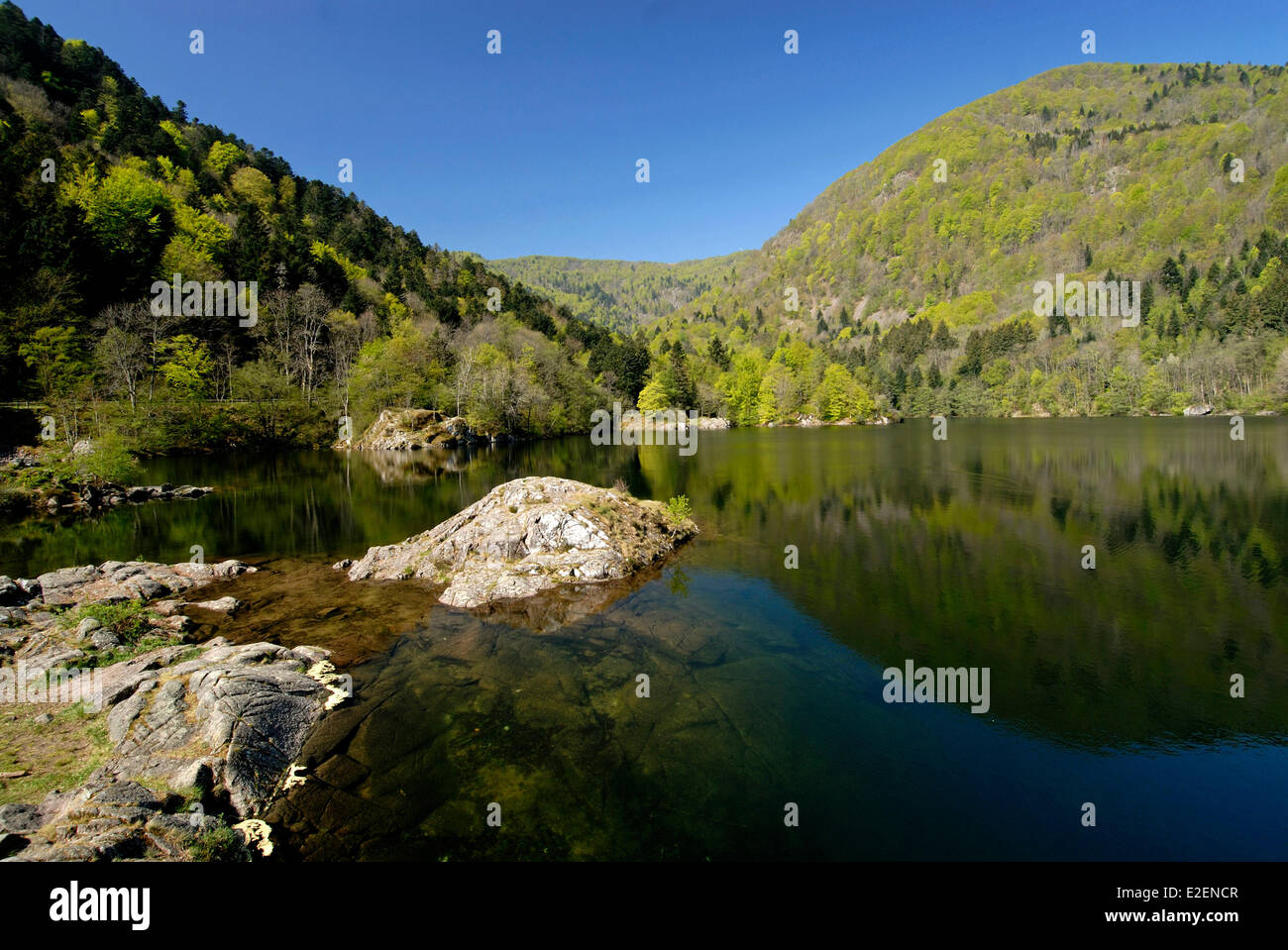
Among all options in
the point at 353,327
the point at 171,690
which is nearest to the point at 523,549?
the point at 171,690

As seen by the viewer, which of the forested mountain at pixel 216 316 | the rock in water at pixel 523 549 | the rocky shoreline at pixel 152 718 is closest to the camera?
the rocky shoreline at pixel 152 718

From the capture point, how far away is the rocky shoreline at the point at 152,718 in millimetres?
6051

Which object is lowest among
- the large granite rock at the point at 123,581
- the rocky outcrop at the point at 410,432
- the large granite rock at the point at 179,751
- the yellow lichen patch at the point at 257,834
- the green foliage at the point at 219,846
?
the yellow lichen patch at the point at 257,834

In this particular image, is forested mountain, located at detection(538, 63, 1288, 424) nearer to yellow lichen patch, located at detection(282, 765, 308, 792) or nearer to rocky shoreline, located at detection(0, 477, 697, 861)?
rocky shoreline, located at detection(0, 477, 697, 861)

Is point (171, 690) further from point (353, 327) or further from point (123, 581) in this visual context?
point (353, 327)

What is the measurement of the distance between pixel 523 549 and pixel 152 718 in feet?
34.7

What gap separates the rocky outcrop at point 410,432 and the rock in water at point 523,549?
51869 millimetres

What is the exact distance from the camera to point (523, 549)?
18.3m

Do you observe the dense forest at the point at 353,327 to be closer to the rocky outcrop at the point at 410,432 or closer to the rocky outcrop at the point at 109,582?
the rocky outcrop at the point at 410,432

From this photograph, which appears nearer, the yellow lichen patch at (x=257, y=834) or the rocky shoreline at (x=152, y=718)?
the rocky shoreline at (x=152, y=718)

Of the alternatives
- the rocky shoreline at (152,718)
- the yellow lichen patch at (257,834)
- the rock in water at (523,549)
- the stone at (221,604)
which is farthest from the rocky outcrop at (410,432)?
the yellow lichen patch at (257,834)
